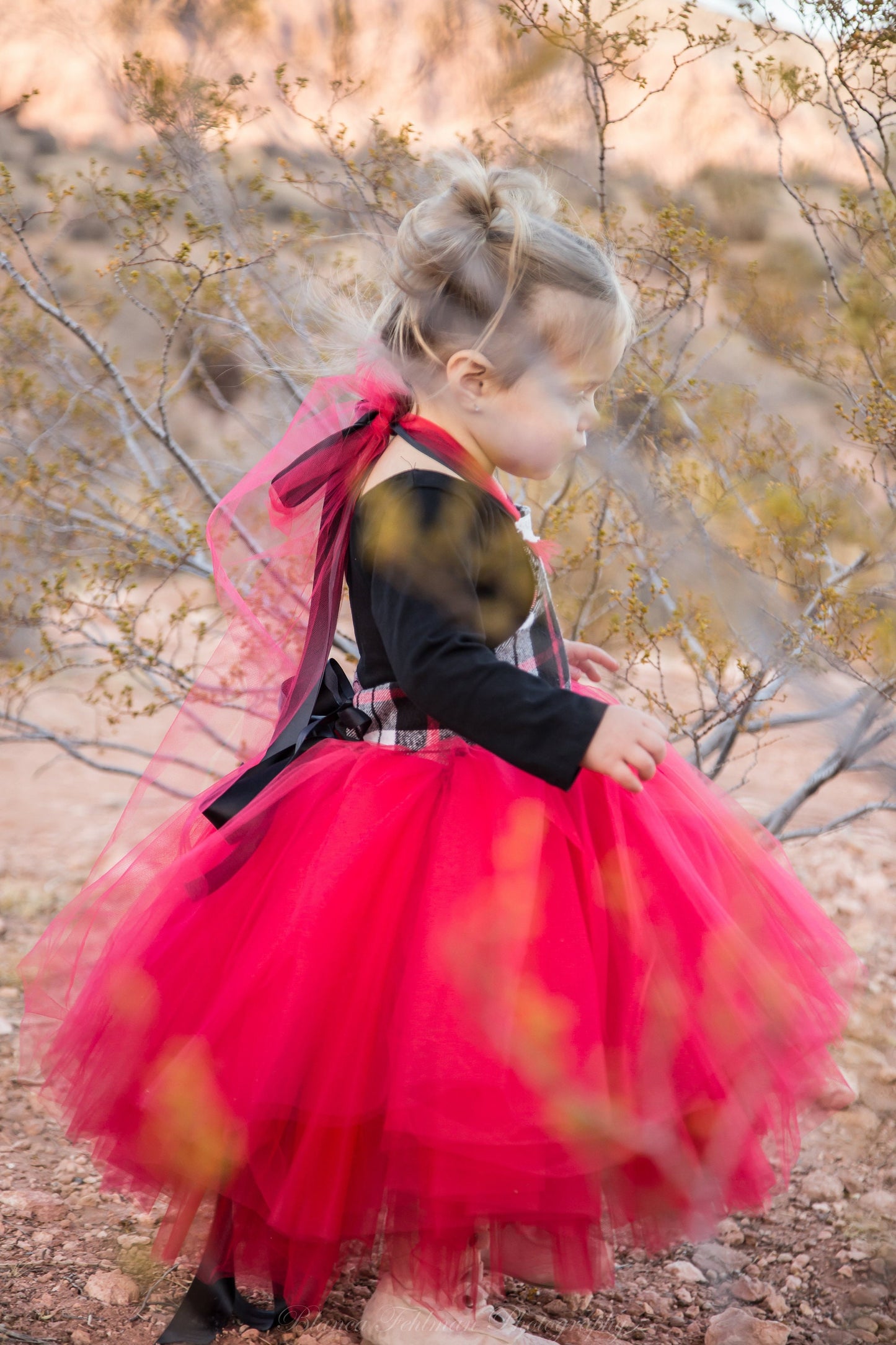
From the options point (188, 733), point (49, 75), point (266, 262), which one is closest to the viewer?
point (188, 733)

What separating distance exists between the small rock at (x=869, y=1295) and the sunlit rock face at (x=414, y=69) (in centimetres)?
249

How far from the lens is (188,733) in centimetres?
163

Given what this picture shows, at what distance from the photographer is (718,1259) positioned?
168 cm

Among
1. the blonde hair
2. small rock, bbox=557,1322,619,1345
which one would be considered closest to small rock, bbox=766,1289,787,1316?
small rock, bbox=557,1322,619,1345

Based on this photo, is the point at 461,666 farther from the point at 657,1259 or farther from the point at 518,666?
the point at 657,1259

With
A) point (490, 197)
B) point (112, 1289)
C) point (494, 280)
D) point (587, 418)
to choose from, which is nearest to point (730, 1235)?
point (112, 1289)

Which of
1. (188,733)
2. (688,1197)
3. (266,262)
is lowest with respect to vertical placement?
(688,1197)

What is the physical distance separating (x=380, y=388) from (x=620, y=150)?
378cm

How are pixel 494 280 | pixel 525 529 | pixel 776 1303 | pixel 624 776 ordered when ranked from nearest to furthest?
pixel 624 776
pixel 494 280
pixel 525 529
pixel 776 1303

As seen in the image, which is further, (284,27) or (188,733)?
(284,27)

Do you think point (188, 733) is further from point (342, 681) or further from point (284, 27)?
point (284, 27)

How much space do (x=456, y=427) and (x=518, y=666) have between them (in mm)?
331

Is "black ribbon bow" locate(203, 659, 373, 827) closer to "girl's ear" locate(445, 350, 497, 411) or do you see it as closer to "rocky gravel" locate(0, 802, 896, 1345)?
"girl's ear" locate(445, 350, 497, 411)

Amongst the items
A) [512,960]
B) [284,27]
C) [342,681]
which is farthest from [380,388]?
[284,27]
